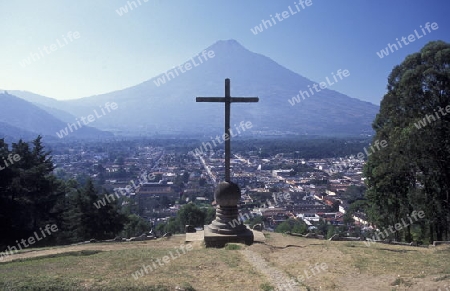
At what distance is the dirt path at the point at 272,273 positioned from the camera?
6.10 meters

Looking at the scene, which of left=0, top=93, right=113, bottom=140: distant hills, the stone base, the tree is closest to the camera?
the stone base

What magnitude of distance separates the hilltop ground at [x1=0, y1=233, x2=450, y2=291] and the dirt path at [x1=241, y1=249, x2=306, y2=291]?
0.06 feet

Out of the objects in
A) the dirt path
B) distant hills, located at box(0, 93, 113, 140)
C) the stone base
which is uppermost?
distant hills, located at box(0, 93, 113, 140)

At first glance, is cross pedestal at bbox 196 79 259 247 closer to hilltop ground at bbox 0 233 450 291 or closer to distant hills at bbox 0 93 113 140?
hilltop ground at bbox 0 233 450 291

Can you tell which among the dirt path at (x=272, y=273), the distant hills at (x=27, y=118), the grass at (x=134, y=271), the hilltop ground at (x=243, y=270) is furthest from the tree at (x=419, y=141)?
the distant hills at (x=27, y=118)

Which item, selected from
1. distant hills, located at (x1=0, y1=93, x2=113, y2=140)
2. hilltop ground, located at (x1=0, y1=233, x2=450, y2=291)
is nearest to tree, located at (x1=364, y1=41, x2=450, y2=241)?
hilltop ground, located at (x1=0, y1=233, x2=450, y2=291)

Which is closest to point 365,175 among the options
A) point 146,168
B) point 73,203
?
point 73,203

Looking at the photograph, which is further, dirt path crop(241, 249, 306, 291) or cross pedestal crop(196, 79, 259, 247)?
cross pedestal crop(196, 79, 259, 247)

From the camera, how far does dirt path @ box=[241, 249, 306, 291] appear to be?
610 cm

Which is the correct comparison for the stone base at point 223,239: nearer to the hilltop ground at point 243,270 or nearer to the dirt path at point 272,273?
the hilltop ground at point 243,270

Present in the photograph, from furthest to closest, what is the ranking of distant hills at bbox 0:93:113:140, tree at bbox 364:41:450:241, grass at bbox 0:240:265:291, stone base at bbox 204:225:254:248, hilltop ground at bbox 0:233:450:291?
1. distant hills at bbox 0:93:113:140
2. tree at bbox 364:41:450:241
3. stone base at bbox 204:225:254:248
4. hilltop ground at bbox 0:233:450:291
5. grass at bbox 0:240:265:291

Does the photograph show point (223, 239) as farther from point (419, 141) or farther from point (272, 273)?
point (419, 141)

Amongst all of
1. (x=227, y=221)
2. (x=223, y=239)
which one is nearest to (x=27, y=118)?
(x=227, y=221)

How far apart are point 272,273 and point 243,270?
0.56 m
